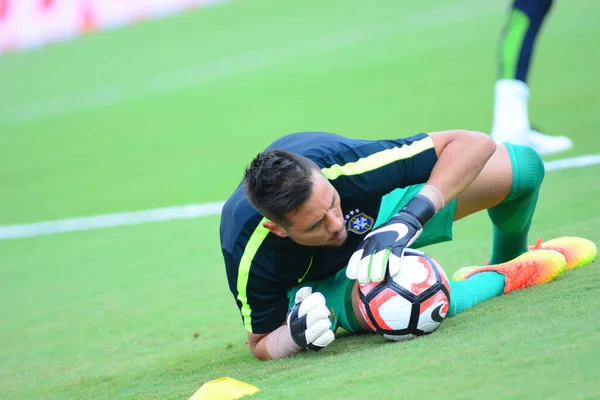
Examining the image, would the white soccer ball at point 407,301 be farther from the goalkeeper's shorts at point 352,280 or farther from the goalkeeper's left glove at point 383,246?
the goalkeeper's shorts at point 352,280

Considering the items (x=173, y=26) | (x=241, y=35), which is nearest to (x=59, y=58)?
(x=173, y=26)

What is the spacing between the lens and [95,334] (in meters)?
5.04

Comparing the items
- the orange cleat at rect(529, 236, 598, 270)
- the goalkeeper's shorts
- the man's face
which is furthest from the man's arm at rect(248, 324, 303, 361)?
the orange cleat at rect(529, 236, 598, 270)

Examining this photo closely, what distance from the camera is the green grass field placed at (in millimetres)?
3258

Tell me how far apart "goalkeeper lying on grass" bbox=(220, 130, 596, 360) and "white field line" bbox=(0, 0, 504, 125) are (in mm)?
10373

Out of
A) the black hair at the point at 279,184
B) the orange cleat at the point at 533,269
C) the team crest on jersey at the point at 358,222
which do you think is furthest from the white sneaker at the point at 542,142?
the black hair at the point at 279,184

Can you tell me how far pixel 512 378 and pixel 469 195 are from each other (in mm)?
1425

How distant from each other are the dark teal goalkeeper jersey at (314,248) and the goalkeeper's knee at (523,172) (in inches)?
18.2

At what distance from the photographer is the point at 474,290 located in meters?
4.02

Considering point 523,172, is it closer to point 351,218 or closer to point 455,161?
point 455,161

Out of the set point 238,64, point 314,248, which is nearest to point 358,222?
point 314,248

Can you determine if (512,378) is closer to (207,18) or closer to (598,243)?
(598,243)

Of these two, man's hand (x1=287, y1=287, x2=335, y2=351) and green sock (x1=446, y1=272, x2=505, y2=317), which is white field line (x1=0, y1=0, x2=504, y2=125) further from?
man's hand (x1=287, y1=287, x2=335, y2=351)

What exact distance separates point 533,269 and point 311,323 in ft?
3.77
